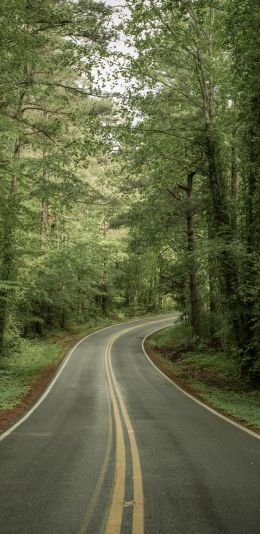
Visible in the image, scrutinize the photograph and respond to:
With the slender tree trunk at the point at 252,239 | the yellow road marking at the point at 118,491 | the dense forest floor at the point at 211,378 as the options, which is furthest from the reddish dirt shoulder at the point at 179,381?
the yellow road marking at the point at 118,491

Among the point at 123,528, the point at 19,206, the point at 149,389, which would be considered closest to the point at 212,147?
the point at 19,206

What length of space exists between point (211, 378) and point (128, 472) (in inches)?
468

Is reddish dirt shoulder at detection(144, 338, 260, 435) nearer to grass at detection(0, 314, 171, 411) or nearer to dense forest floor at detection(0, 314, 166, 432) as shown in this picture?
dense forest floor at detection(0, 314, 166, 432)

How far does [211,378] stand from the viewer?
17141 millimetres

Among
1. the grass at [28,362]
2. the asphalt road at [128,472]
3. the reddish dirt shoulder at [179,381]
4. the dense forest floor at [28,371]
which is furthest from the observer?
the grass at [28,362]

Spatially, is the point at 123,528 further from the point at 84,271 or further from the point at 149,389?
the point at 84,271

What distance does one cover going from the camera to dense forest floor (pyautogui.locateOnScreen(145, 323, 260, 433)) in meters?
11.4

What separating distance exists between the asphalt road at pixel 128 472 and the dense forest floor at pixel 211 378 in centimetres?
74

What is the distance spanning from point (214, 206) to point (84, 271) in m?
24.1

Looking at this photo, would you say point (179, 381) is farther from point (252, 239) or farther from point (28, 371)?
point (252, 239)

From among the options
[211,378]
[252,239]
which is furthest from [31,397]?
[252,239]

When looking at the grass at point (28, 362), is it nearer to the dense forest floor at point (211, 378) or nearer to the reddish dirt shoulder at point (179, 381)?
the reddish dirt shoulder at point (179, 381)

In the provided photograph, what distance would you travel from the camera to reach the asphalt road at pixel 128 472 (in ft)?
14.1

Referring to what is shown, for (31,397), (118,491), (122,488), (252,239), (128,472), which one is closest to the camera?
(118,491)
